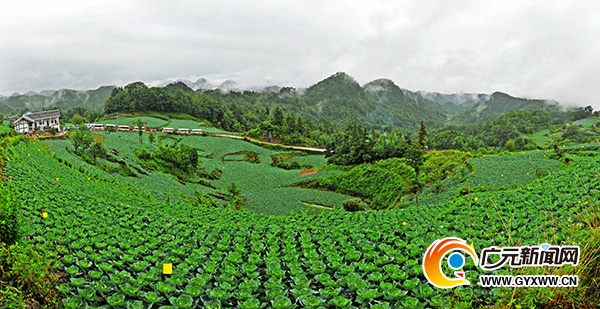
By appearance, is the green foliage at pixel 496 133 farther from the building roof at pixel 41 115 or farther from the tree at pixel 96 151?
the building roof at pixel 41 115

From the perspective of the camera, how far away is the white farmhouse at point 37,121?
4984 centimetres

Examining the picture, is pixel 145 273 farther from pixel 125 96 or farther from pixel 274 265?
pixel 125 96

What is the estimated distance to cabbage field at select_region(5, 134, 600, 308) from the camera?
475 centimetres

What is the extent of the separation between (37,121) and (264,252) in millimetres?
67141

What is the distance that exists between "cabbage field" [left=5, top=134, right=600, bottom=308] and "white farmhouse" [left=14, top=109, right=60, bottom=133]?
2126 inches

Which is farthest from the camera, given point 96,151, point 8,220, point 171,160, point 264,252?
point 171,160

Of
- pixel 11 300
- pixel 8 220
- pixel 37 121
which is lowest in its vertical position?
pixel 11 300

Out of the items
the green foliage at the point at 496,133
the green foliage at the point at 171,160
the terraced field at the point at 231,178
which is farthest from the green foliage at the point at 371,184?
the green foliage at the point at 496,133

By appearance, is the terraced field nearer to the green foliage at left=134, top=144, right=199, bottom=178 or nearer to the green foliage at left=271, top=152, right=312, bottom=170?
the green foliage at left=271, top=152, right=312, bottom=170

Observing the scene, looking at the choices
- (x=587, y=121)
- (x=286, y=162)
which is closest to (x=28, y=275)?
(x=286, y=162)

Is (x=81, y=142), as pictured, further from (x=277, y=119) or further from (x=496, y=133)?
(x=496, y=133)

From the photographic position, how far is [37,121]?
175 ft

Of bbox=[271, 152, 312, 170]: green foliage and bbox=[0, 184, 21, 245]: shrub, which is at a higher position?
bbox=[0, 184, 21, 245]: shrub

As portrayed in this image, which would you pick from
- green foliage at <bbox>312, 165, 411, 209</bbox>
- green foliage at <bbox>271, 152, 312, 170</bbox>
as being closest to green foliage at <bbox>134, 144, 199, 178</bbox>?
green foliage at <bbox>312, 165, 411, 209</bbox>
